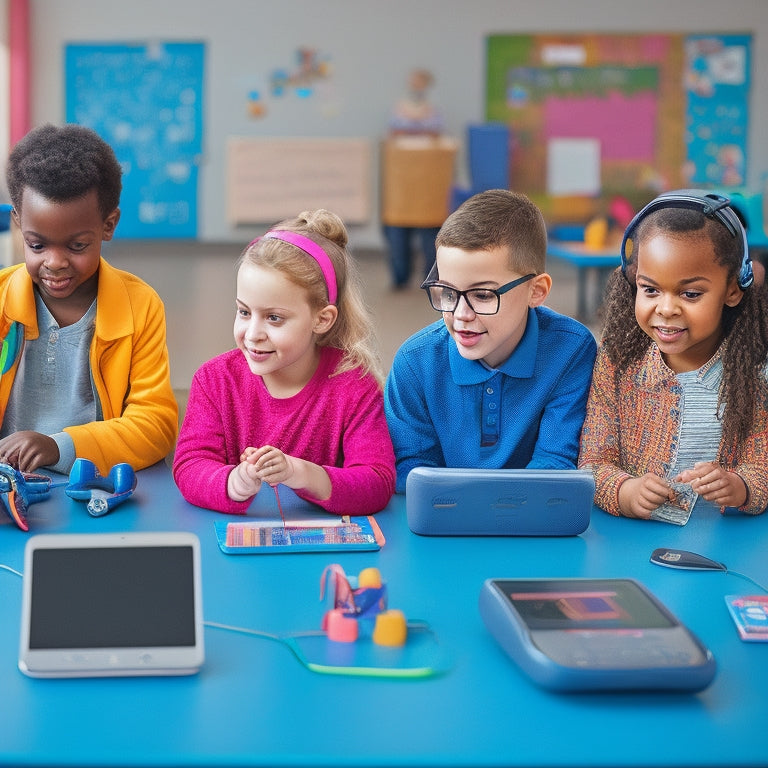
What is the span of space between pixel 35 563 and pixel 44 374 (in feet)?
3.08

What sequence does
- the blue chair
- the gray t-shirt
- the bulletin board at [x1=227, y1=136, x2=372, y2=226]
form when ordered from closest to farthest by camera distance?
the gray t-shirt, the blue chair, the bulletin board at [x1=227, y1=136, x2=372, y2=226]

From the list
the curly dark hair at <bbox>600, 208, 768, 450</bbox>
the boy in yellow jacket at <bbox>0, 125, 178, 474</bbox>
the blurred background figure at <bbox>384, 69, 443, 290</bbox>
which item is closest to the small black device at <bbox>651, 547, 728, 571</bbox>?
the curly dark hair at <bbox>600, 208, 768, 450</bbox>

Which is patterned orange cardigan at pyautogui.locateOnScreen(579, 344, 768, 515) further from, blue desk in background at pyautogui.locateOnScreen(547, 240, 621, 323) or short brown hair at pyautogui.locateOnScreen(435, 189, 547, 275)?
blue desk in background at pyautogui.locateOnScreen(547, 240, 621, 323)

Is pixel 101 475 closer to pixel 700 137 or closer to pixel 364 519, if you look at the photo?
pixel 364 519

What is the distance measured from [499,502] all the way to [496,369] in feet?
1.28

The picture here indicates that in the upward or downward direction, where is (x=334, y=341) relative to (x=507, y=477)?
upward

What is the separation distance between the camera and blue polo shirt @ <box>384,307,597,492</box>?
186cm

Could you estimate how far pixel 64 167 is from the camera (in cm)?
192

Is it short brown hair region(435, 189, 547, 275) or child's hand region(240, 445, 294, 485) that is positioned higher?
short brown hair region(435, 189, 547, 275)

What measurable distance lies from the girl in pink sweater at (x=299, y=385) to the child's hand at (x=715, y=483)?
0.47 meters

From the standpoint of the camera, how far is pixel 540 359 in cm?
188

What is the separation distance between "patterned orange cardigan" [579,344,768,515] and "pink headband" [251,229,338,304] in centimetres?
48

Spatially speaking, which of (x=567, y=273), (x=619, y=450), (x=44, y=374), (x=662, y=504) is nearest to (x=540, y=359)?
(x=619, y=450)

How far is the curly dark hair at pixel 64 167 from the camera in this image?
190 cm
